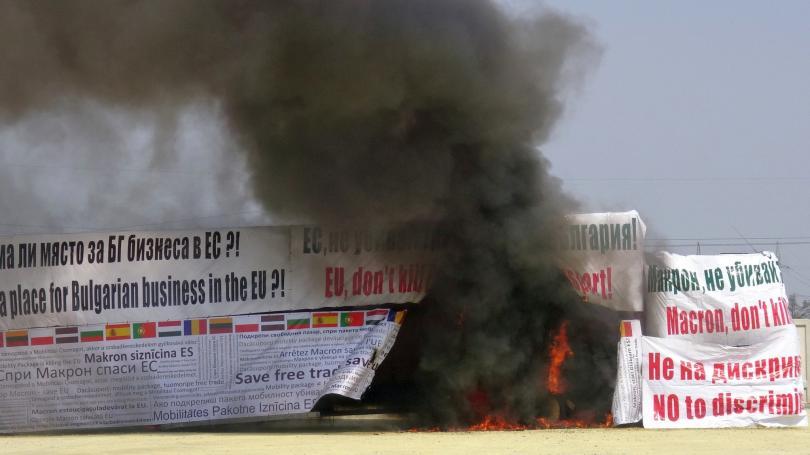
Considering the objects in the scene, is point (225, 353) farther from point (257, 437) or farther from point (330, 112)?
point (330, 112)

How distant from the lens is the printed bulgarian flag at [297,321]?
1439 centimetres

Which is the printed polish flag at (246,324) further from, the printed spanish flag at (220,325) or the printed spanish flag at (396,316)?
the printed spanish flag at (396,316)

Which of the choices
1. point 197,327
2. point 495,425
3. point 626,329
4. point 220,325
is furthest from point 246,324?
point 626,329

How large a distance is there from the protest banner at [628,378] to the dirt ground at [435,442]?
0.37 metres

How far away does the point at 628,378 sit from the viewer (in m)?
14.1

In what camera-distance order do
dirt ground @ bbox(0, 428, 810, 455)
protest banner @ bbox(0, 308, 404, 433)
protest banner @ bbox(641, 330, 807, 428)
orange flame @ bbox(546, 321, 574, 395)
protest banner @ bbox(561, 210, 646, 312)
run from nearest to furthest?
dirt ground @ bbox(0, 428, 810, 455) → protest banner @ bbox(641, 330, 807, 428) → protest banner @ bbox(0, 308, 404, 433) → protest banner @ bbox(561, 210, 646, 312) → orange flame @ bbox(546, 321, 574, 395)

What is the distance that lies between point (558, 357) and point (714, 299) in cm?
223

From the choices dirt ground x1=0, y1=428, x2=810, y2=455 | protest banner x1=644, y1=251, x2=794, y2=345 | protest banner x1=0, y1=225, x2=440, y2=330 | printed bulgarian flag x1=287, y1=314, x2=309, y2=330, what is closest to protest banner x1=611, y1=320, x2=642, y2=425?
dirt ground x1=0, y1=428, x2=810, y2=455

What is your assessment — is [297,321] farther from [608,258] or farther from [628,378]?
[628,378]

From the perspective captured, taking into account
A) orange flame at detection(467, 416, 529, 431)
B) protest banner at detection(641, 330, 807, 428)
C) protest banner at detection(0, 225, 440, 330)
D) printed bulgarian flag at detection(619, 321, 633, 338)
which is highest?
protest banner at detection(0, 225, 440, 330)

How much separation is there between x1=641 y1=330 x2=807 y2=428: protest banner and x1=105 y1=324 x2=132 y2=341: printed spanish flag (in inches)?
269

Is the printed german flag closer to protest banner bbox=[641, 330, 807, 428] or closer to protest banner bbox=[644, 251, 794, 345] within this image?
protest banner bbox=[641, 330, 807, 428]

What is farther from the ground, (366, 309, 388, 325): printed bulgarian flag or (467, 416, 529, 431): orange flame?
(366, 309, 388, 325): printed bulgarian flag

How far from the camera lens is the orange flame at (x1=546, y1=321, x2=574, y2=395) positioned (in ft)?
47.7
